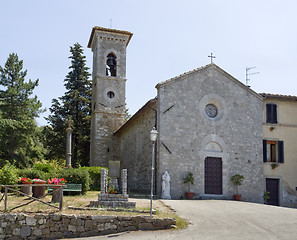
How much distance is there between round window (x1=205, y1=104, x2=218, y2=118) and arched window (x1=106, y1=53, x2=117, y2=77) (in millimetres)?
12762

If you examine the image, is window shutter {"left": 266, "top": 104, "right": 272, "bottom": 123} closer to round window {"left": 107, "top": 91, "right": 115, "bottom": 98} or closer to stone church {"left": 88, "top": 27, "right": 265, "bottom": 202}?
stone church {"left": 88, "top": 27, "right": 265, "bottom": 202}

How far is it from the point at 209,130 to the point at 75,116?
20459mm

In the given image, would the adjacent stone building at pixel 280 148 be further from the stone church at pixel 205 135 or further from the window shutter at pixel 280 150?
the stone church at pixel 205 135

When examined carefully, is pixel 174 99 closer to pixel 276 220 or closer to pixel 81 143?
pixel 276 220

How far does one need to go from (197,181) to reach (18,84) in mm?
19823

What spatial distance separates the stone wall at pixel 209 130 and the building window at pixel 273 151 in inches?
30.3

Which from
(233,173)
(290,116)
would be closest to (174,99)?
(233,173)

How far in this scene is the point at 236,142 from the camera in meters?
21.8

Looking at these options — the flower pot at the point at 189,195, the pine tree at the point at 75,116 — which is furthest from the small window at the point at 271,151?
the pine tree at the point at 75,116

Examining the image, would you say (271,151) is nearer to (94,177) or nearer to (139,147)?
(139,147)

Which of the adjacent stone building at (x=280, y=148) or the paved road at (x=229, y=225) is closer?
the paved road at (x=229, y=225)

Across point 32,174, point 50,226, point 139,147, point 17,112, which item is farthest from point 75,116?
point 50,226

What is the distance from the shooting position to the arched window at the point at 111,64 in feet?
106

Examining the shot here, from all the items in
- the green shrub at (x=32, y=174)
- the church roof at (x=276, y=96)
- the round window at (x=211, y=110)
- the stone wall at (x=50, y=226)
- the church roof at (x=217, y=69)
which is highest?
the church roof at (x=217, y=69)
